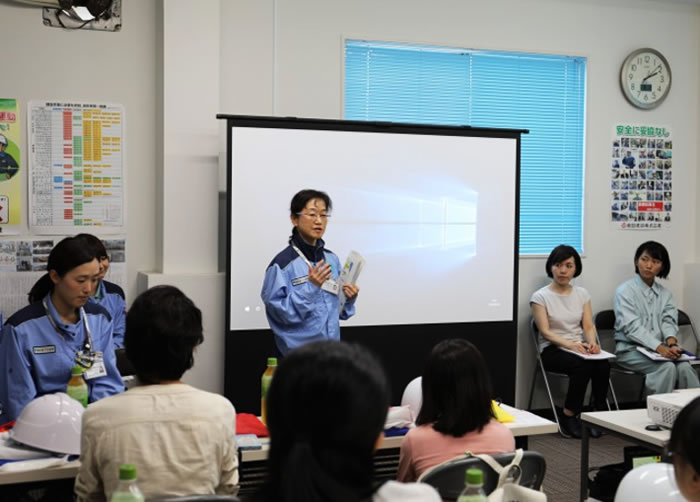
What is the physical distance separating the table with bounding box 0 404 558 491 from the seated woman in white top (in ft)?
7.94

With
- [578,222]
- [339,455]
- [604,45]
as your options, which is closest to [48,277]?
[339,455]

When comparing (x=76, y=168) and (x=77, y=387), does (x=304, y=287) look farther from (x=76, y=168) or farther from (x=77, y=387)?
(x=76, y=168)

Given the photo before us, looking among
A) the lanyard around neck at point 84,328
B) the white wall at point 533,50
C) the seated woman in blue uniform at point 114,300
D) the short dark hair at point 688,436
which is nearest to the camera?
the short dark hair at point 688,436

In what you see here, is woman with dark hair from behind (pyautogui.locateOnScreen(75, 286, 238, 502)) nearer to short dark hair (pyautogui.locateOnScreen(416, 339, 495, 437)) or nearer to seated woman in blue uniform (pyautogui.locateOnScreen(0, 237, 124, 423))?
short dark hair (pyautogui.locateOnScreen(416, 339, 495, 437))

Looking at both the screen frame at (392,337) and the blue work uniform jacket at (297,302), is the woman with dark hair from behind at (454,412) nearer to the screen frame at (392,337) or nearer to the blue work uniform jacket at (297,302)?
the blue work uniform jacket at (297,302)

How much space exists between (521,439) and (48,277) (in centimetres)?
183

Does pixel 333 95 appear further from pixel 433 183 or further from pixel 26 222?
pixel 26 222

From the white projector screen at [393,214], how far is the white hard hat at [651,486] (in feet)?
9.42

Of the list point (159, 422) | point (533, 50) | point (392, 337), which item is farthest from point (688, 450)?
point (533, 50)

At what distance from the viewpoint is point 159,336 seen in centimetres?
197

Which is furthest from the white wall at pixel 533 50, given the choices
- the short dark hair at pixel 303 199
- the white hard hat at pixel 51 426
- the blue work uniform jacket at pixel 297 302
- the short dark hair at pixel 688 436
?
the short dark hair at pixel 688 436

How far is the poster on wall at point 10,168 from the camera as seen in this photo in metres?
4.56

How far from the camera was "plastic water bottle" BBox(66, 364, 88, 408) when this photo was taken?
2.50 m

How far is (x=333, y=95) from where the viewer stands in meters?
5.22
